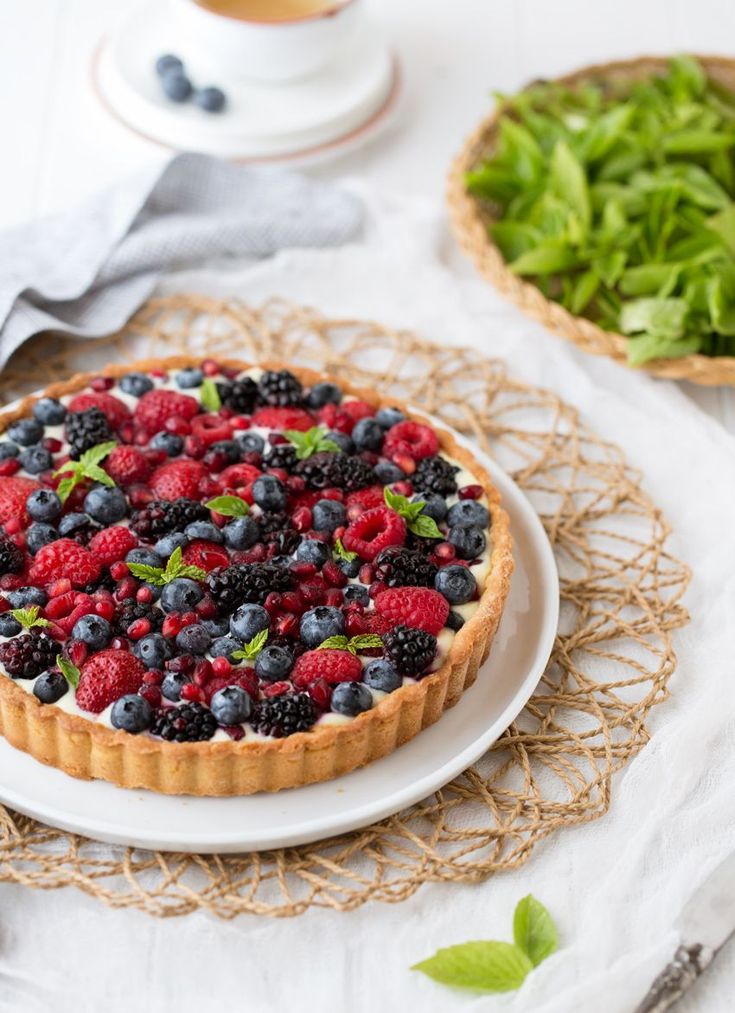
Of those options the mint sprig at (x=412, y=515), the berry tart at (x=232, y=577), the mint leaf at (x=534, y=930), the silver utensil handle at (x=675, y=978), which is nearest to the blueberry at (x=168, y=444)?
the berry tart at (x=232, y=577)

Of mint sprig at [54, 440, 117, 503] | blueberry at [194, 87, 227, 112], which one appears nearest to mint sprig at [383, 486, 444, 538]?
mint sprig at [54, 440, 117, 503]

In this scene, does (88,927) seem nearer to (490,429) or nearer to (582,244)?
(490,429)

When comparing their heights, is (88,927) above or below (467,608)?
below

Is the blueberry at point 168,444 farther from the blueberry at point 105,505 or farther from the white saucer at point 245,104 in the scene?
the white saucer at point 245,104

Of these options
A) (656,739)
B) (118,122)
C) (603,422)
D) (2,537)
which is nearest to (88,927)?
(2,537)

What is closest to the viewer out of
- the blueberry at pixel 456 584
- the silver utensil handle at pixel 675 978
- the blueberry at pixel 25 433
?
the silver utensil handle at pixel 675 978

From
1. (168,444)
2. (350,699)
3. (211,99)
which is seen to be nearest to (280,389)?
(168,444)
